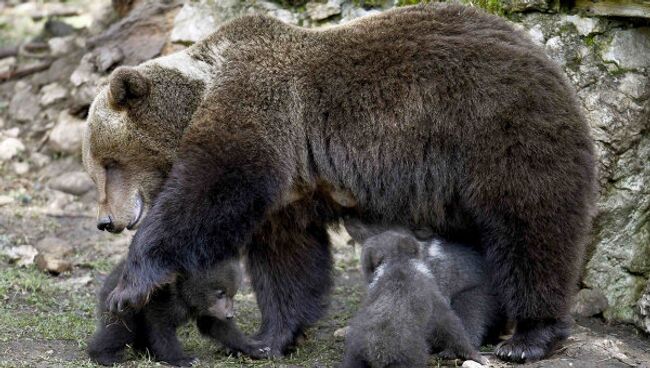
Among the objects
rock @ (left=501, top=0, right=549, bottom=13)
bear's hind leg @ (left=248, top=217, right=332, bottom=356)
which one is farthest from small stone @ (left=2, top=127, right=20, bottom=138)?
rock @ (left=501, top=0, right=549, bottom=13)

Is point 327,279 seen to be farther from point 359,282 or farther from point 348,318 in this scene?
point 359,282

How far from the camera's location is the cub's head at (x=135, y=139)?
7445 mm

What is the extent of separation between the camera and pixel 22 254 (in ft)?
31.7

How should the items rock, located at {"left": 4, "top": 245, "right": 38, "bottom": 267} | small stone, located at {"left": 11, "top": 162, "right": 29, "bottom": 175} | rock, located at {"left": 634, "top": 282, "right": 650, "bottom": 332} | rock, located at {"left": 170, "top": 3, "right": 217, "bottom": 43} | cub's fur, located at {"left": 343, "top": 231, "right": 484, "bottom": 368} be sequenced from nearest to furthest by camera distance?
1. cub's fur, located at {"left": 343, "top": 231, "right": 484, "bottom": 368}
2. rock, located at {"left": 634, "top": 282, "right": 650, "bottom": 332}
3. rock, located at {"left": 4, "top": 245, "right": 38, "bottom": 267}
4. rock, located at {"left": 170, "top": 3, "right": 217, "bottom": 43}
5. small stone, located at {"left": 11, "top": 162, "right": 29, "bottom": 175}

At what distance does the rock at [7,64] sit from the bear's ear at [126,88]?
576cm

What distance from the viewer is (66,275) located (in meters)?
9.39

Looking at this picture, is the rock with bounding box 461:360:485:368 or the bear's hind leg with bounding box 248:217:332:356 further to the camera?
the bear's hind leg with bounding box 248:217:332:356

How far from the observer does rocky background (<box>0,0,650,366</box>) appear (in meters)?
8.35

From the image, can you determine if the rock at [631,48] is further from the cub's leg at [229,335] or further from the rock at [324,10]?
the cub's leg at [229,335]

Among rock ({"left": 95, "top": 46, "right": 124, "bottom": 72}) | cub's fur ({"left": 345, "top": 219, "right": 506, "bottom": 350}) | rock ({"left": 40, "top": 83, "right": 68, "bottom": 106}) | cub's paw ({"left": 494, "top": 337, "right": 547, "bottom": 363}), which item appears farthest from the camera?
rock ({"left": 40, "top": 83, "right": 68, "bottom": 106})

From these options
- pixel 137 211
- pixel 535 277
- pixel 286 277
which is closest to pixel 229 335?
pixel 286 277

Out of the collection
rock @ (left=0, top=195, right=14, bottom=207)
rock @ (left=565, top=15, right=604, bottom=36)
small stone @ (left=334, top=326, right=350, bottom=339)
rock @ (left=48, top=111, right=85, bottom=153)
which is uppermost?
rock @ (left=565, top=15, right=604, bottom=36)

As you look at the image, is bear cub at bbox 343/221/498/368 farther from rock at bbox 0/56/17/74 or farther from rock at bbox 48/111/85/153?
rock at bbox 0/56/17/74

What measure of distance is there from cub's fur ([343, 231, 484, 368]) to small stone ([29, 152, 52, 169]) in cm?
602
